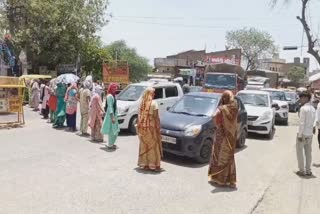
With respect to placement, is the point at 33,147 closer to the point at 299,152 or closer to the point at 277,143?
the point at 299,152

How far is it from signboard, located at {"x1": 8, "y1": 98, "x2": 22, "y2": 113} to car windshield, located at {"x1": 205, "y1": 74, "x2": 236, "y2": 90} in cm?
1389

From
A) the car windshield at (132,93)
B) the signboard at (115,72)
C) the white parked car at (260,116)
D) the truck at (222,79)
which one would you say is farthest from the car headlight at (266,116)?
the signboard at (115,72)

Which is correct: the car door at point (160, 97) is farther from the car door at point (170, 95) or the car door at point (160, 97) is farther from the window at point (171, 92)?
the window at point (171, 92)

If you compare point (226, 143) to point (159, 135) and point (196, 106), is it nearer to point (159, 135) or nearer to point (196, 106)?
point (159, 135)

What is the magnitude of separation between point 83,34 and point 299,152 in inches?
1065

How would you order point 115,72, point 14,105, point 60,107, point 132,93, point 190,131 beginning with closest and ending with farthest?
point 190,131 < point 132,93 < point 60,107 < point 14,105 < point 115,72

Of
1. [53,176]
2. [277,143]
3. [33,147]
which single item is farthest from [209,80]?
[53,176]

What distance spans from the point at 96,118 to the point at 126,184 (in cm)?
469

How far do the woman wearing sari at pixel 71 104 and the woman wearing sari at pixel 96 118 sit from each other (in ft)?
5.85

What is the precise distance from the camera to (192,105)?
446 inches

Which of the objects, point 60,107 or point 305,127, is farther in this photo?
point 60,107

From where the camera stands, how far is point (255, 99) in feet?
56.4

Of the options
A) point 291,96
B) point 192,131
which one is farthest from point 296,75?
point 192,131

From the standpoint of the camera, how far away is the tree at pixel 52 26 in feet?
98.2
